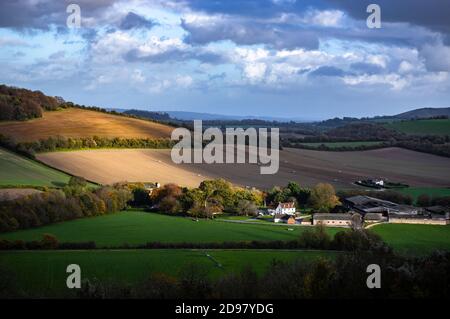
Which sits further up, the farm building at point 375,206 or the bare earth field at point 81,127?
the bare earth field at point 81,127

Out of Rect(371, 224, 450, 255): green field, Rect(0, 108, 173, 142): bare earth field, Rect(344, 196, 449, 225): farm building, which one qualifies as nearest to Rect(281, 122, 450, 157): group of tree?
Rect(0, 108, 173, 142): bare earth field

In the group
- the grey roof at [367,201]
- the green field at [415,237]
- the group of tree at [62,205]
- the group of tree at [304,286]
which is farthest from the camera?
the grey roof at [367,201]

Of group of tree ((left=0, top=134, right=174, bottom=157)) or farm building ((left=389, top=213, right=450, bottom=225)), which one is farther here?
group of tree ((left=0, top=134, right=174, bottom=157))

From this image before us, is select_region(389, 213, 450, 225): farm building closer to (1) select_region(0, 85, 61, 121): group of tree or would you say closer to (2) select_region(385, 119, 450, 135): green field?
(1) select_region(0, 85, 61, 121): group of tree

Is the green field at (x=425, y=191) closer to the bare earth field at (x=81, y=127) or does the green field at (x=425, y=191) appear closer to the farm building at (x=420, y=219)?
the farm building at (x=420, y=219)

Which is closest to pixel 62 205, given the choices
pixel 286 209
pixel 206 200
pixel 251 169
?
pixel 206 200

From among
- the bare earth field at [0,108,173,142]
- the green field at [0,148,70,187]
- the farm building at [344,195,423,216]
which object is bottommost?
the farm building at [344,195,423,216]

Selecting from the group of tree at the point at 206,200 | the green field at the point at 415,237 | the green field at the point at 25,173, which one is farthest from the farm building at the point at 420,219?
the green field at the point at 25,173
